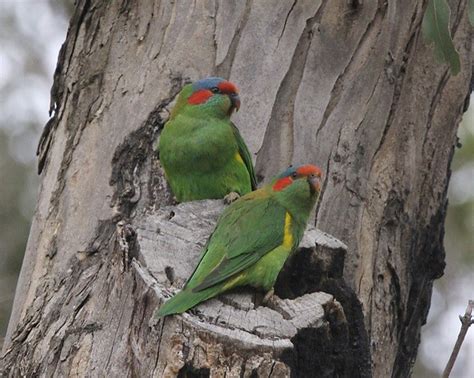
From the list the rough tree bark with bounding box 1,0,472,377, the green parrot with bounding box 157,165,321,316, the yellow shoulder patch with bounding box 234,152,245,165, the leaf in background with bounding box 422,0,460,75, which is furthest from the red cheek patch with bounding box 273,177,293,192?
the leaf in background with bounding box 422,0,460,75

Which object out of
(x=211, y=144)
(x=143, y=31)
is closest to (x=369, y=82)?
(x=211, y=144)

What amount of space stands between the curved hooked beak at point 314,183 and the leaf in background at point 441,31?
65cm

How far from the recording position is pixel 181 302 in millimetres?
2275

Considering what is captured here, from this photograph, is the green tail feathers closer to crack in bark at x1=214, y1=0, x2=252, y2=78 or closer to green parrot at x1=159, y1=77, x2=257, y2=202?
green parrot at x1=159, y1=77, x2=257, y2=202

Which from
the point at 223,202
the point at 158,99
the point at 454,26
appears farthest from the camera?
the point at 454,26

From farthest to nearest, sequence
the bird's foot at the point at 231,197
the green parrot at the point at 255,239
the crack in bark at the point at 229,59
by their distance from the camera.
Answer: the crack in bark at the point at 229,59, the bird's foot at the point at 231,197, the green parrot at the point at 255,239

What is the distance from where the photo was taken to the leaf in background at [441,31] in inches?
127

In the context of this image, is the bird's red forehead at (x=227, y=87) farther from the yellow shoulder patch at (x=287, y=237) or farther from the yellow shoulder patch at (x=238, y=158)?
the yellow shoulder patch at (x=287, y=237)

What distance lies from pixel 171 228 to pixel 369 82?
1.12 m

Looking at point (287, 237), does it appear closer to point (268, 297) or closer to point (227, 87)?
point (268, 297)

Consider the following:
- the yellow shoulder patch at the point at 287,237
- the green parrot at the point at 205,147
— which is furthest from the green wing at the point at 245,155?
the yellow shoulder patch at the point at 287,237

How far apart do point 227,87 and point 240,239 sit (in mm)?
734

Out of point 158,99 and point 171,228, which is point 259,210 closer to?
point 171,228

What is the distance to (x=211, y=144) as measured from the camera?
357 centimetres
